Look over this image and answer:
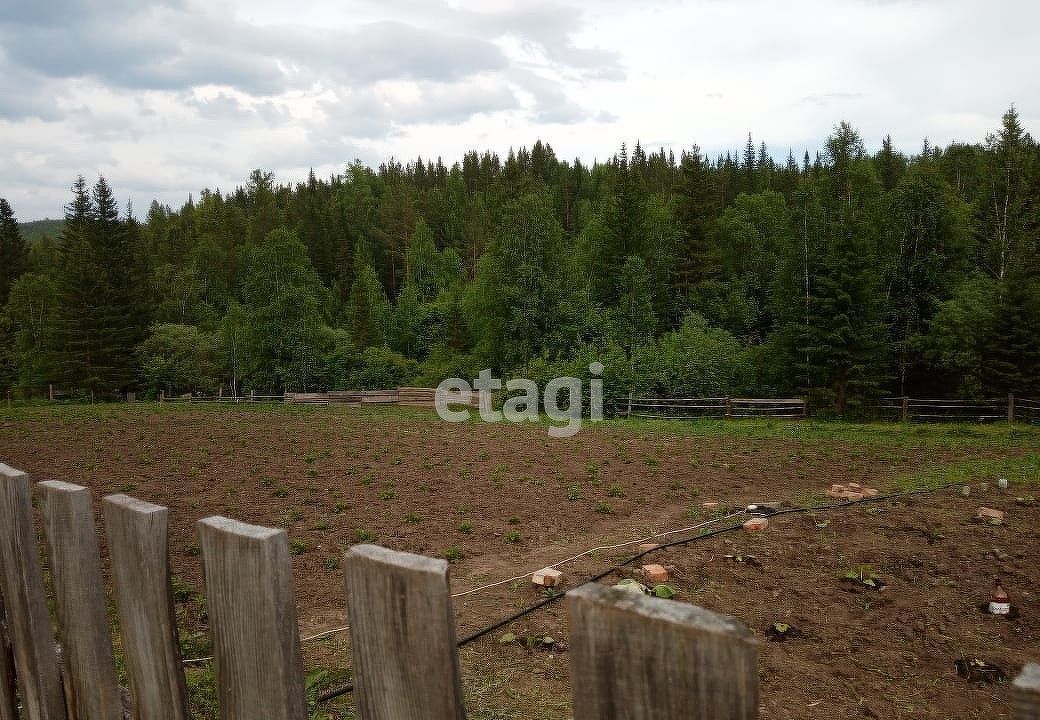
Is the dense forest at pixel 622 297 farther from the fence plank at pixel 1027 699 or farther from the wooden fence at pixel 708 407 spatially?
the fence plank at pixel 1027 699

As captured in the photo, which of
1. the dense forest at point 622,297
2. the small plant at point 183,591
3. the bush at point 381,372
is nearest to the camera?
the small plant at point 183,591

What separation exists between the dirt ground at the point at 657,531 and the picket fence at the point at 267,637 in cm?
264

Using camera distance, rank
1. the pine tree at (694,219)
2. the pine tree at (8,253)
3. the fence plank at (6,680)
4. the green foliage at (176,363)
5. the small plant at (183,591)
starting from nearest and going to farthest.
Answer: the fence plank at (6,680) < the small plant at (183,591) < the green foliage at (176,363) < the pine tree at (694,219) < the pine tree at (8,253)

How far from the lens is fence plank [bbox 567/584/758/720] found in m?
0.66

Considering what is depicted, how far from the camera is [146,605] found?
120 centimetres

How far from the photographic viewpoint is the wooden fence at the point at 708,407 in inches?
983

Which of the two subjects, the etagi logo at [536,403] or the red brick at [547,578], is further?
the etagi logo at [536,403]

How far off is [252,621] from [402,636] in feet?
1.02

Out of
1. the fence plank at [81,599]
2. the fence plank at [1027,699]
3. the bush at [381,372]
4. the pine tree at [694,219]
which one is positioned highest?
the pine tree at [694,219]

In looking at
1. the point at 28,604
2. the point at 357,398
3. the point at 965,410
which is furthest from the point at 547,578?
the point at 357,398

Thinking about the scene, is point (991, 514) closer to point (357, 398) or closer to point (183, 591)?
point (183, 591)

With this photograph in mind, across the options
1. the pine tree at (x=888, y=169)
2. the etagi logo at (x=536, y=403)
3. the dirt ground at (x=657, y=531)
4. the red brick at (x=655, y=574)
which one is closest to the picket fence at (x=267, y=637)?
the dirt ground at (x=657, y=531)

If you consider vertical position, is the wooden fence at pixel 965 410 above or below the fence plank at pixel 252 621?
below

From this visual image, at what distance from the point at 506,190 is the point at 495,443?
176ft
